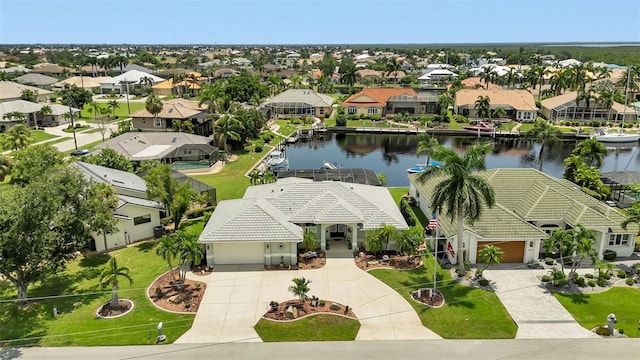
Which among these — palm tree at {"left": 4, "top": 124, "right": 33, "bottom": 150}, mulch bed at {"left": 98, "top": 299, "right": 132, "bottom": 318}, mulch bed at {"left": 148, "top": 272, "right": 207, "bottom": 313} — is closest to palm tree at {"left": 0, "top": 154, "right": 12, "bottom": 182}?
palm tree at {"left": 4, "top": 124, "right": 33, "bottom": 150}

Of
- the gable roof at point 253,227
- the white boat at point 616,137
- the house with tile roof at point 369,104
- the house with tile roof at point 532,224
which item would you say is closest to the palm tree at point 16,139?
the gable roof at point 253,227

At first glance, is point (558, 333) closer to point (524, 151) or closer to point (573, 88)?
point (524, 151)

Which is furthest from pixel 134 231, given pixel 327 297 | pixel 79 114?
pixel 79 114

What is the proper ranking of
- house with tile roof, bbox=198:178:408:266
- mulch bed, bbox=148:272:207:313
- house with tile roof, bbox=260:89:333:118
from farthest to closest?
house with tile roof, bbox=260:89:333:118 → house with tile roof, bbox=198:178:408:266 → mulch bed, bbox=148:272:207:313

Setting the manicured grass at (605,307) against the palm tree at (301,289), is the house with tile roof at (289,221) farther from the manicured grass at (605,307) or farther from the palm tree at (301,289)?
the manicured grass at (605,307)

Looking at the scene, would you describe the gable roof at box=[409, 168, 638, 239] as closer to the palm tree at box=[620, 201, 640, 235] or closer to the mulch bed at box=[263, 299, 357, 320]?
the palm tree at box=[620, 201, 640, 235]
